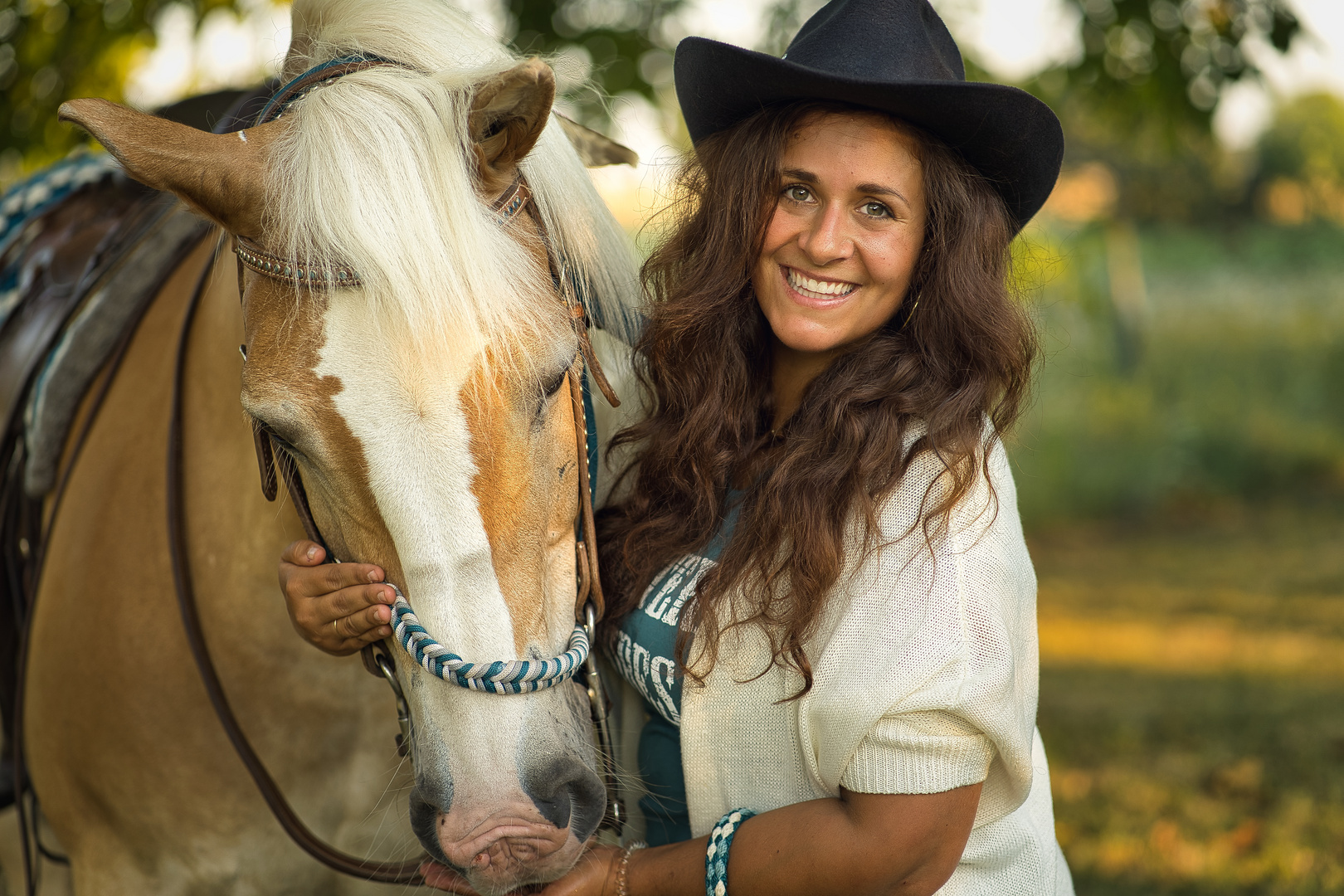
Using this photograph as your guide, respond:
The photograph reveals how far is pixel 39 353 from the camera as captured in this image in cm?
229

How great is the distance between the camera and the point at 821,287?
1.56 meters

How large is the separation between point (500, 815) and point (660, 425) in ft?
2.36

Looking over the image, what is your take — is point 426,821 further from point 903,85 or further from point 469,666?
point 903,85

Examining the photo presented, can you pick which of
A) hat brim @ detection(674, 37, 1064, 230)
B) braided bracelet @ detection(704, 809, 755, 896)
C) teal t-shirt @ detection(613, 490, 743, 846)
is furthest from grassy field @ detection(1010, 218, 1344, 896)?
braided bracelet @ detection(704, 809, 755, 896)

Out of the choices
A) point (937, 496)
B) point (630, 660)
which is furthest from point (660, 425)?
point (937, 496)

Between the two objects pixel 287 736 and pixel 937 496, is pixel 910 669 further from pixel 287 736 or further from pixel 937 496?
pixel 287 736

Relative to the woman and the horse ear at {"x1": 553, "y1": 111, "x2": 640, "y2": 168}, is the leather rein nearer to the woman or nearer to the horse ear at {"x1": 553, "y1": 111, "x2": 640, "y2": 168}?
the woman

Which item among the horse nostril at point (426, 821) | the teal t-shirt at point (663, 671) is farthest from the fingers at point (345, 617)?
the teal t-shirt at point (663, 671)

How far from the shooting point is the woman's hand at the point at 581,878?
1.31 m

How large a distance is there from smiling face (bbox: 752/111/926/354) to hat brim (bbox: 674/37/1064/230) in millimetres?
51

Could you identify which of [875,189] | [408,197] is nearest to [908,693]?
[875,189]

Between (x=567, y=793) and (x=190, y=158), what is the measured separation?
0.93 meters

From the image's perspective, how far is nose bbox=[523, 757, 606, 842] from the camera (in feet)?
4.07

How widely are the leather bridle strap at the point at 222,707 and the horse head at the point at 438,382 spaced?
1.65 ft
